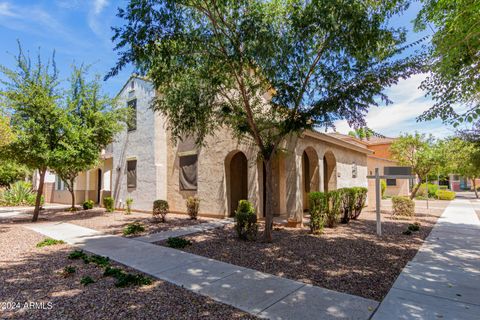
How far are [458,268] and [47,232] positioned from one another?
42.5ft

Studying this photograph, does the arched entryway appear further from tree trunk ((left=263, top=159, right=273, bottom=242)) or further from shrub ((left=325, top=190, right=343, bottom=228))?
tree trunk ((left=263, top=159, right=273, bottom=242))

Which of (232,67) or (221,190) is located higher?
(232,67)

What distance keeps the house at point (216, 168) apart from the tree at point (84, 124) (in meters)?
2.36

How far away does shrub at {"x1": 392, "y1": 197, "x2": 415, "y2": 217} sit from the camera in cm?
1261

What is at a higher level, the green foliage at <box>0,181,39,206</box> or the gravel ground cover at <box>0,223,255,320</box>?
the green foliage at <box>0,181,39,206</box>

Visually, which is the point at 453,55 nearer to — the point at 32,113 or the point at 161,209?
the point at 161,209

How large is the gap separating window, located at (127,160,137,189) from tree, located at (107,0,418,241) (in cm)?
984

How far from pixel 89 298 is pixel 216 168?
29.7 ft

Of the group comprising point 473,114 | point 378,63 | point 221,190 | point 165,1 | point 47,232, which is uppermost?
point 165,1

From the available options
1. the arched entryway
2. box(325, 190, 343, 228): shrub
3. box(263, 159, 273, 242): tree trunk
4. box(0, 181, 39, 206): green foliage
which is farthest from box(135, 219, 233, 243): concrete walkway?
box(0, 181, 39, 206): green foliage

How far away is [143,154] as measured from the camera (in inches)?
627

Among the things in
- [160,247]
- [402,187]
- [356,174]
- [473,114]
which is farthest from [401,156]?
[402,187]

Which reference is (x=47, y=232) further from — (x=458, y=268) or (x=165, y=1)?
(x=458, y=268)

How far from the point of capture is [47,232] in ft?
33.7
